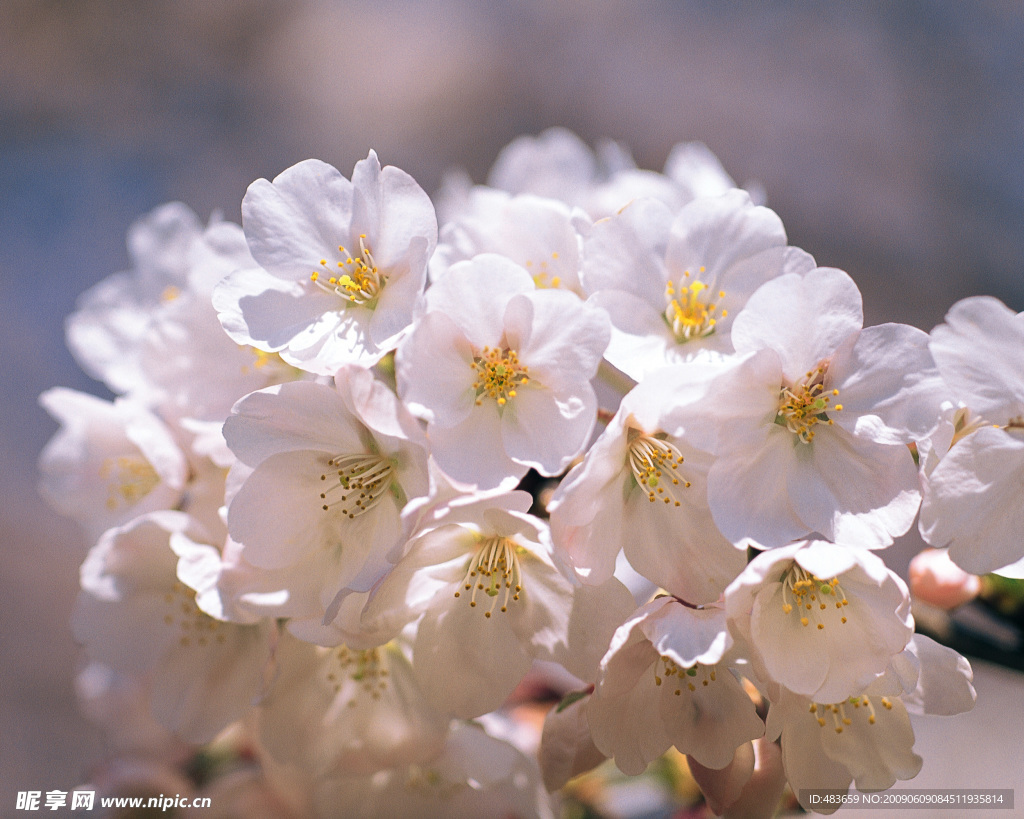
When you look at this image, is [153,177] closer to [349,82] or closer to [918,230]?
[349,82]

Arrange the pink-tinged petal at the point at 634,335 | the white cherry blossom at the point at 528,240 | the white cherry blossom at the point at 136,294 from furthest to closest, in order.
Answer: the white cherry blossom at the point at 136,294 < the white cherry blossom at the point at 528,240 < the pink-tinged petal at the point at 634,335

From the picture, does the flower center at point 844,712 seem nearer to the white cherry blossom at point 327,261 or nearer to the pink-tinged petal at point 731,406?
the pink-tinged petal at point 731,406

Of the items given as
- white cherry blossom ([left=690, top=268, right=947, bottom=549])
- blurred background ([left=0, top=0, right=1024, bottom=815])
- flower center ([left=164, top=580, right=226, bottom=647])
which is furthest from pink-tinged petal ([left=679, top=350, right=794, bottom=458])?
blurred background ([left=0, top=0, right=1024, bottom=815])

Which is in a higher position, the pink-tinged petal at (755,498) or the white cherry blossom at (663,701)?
the pink-tinged petal at (755,498)

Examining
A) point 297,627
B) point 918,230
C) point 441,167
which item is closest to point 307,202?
point 297,627

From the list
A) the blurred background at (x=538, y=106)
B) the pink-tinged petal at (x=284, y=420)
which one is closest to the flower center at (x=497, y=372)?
the pink-tinged petal at (x=284, y=420)

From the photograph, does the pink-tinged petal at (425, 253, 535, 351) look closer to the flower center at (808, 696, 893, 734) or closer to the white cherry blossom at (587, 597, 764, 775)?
the white cherry blossom at (587, 597, 764, 775)
